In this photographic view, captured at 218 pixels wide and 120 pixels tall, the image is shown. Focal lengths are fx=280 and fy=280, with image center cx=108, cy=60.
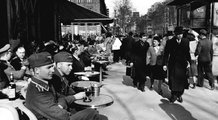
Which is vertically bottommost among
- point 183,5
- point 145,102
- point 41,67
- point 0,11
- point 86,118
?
point 145,102

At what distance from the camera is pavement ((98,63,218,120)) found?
630 cm

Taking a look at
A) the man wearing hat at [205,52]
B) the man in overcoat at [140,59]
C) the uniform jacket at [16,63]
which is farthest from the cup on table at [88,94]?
the man wearing hat at [205,52]

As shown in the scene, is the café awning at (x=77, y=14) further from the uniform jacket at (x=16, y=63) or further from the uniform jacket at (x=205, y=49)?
the uniform jacket at (x=16, y=63)

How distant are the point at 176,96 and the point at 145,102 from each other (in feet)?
2.74

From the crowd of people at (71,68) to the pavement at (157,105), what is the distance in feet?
1.04

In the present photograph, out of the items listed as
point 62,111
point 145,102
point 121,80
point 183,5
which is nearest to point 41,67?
point 62,111

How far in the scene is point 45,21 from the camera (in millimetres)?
14289

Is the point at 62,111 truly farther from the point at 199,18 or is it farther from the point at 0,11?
the point at 199,18

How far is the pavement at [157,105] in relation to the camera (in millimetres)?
6297

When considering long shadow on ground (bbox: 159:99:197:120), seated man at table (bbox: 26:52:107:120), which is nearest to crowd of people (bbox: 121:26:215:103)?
long shadow on ground (bbox: 159:99:197:120)

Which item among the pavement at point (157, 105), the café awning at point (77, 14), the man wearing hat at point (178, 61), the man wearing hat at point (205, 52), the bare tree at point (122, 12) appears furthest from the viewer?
the bare tree at point (122, 12)

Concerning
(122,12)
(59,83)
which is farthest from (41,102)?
(122,12)

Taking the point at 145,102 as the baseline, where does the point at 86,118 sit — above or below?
above

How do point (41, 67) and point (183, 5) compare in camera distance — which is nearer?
point (41, 67)
